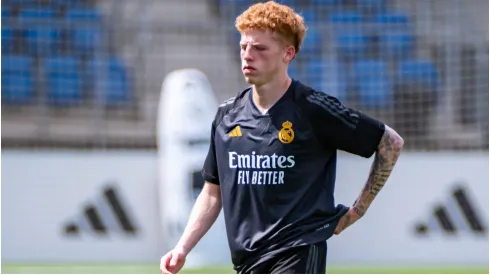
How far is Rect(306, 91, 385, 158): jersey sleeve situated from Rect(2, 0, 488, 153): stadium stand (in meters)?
8.47

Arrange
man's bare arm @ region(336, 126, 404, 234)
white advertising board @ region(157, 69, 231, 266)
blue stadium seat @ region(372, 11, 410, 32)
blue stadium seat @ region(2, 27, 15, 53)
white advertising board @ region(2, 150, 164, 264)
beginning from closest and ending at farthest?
1. man's bare arm @ region(336, 126, 404, 234)
2. white advertising board @ region(2, 150, 164, 264)
3. white advertising board @ region(157, 69, 231, 266)
4. blue stadium seat @ region(2, 27, 15, 53)
5. blue stadium seat @ region(372, 11, 410, 32)

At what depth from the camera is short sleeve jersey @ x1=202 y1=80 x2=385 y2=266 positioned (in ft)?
13.4

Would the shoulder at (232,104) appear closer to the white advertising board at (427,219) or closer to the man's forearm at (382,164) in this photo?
the man's forearm at (382,164)

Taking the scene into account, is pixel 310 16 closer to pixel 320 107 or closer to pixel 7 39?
pixel 7 39

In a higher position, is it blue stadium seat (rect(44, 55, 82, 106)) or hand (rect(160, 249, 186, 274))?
hand (rect(160, 249, 186, 274))

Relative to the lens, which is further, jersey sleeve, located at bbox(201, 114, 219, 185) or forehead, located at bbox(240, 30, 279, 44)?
jersey sleeve, located at bbox(201, 114, 219, 185)

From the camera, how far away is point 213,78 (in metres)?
13.2

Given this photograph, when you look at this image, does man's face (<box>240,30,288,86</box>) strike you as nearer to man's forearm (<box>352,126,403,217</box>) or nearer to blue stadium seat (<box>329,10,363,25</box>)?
man's forearm (<box>352,126,403,217</box>)

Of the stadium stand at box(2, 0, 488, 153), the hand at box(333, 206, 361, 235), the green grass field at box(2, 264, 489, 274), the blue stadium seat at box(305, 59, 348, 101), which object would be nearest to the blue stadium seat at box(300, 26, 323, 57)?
the stadium stand at box(2, 0, 488, 153)

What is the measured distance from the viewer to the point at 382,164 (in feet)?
14.2

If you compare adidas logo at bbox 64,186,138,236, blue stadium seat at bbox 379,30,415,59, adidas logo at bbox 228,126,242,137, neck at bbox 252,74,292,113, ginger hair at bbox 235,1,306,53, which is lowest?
adidas logo at bbox 64,186,138,236

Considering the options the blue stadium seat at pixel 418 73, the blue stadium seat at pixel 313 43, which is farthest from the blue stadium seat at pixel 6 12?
the blue stadium seat at pixel 418 73

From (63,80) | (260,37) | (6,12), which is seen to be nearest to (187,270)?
(63,80)

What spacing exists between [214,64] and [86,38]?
156 cm
